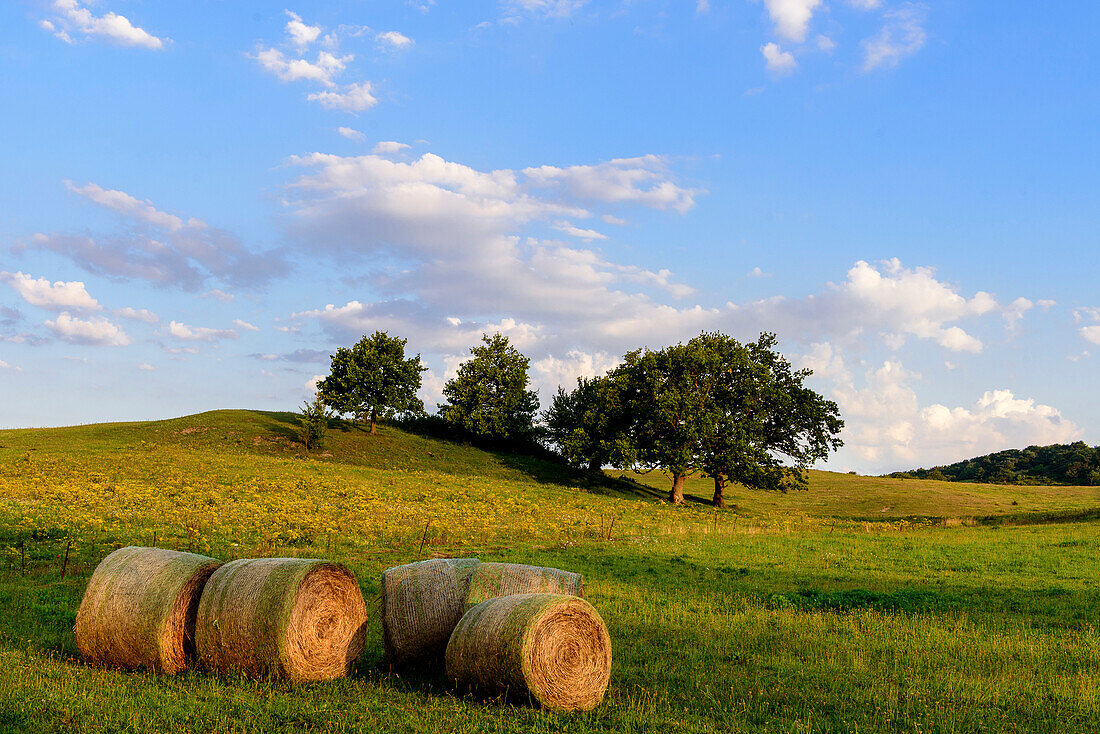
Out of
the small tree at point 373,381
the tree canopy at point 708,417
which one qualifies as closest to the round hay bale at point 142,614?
the tree canopy at point 708,417

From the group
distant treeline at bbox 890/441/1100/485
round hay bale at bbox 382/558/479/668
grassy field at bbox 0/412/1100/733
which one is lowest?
grassy field at bbox 0/412/1100/733

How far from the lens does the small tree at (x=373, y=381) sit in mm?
71375

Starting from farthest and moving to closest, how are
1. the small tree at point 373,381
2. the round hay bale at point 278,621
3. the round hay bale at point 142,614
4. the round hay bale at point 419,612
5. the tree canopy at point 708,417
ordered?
1. the small tree at point 373,381
2. the tree canopy at point 708,417
3. the round hay bale at point 419,612
4. the round hay bale at point 142,614
5. the round hay bale at point 278,621

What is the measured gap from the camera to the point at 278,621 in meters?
10.7

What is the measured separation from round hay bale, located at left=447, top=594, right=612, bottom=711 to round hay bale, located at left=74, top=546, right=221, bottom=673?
4585 mm

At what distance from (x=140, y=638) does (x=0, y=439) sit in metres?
60.1

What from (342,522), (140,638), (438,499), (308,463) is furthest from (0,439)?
(140,638)

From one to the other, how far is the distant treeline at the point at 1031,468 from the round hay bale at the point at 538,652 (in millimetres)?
97305

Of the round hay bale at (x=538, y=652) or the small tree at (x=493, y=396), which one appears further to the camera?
the small tree at (x=493, y=396)

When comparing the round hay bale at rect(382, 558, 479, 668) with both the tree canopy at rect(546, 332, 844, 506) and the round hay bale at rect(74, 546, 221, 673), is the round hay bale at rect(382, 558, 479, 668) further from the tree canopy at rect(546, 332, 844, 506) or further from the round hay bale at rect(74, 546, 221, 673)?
the tree canopy at rect(546, 332, 844, 506)

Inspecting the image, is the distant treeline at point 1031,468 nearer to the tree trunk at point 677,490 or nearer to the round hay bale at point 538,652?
the tree trunk at point 677,490

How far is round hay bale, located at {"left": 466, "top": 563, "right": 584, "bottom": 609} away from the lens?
1181 cm

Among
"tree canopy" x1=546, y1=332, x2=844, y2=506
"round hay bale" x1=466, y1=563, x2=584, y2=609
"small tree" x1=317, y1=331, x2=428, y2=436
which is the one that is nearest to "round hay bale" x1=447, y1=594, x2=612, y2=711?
"round hay bale" x1=466, y1=563, x2=584, y2=609

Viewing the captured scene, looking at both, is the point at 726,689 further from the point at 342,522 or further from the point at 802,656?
the point at 342,522
